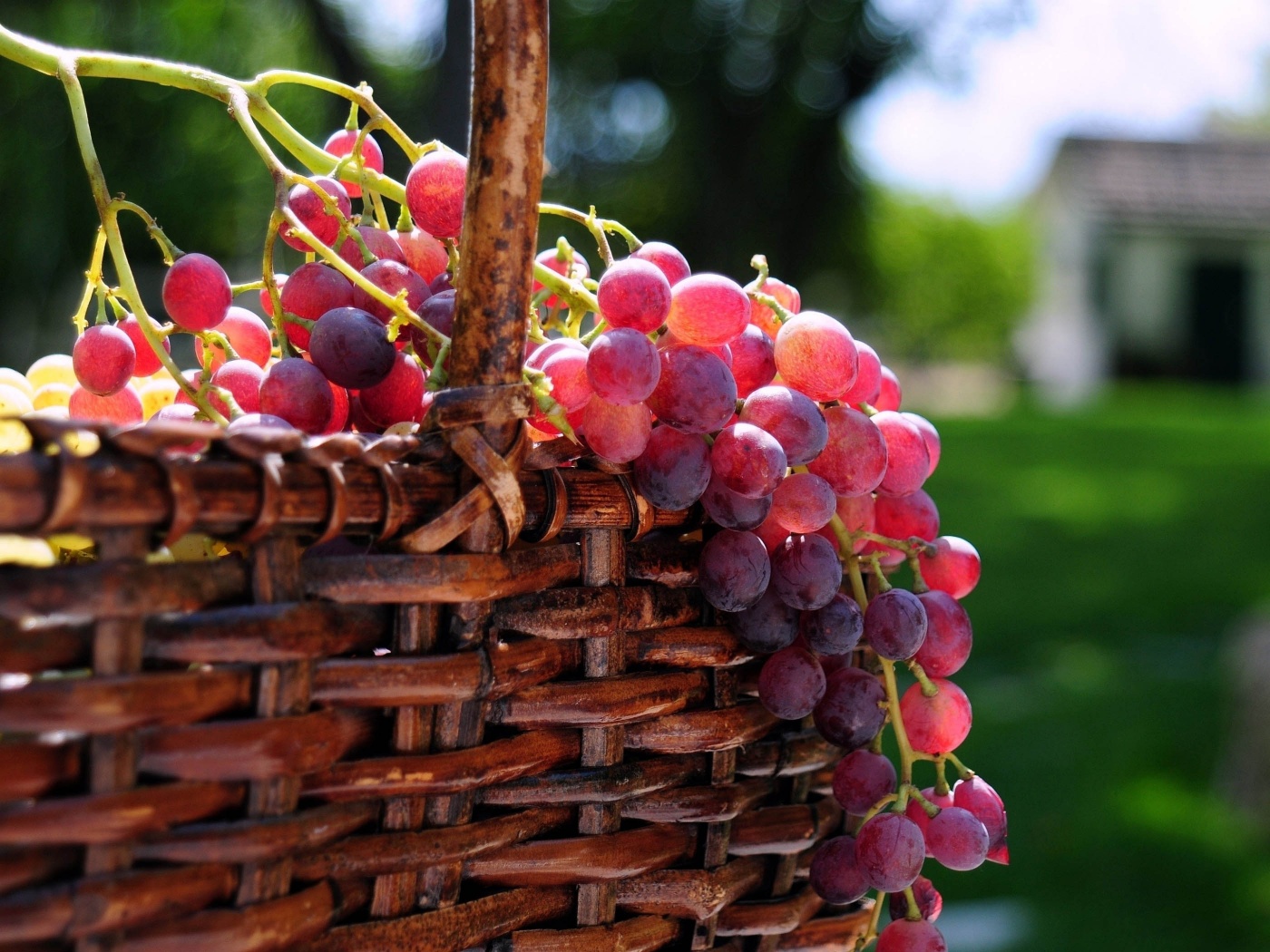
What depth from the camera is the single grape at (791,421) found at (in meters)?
0.56

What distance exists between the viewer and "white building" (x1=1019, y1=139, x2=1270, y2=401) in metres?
14.7

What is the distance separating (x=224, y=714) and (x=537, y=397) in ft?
0.58

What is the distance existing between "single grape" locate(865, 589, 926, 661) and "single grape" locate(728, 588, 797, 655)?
45 mm

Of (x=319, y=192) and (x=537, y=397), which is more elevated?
(x=319, y=192)

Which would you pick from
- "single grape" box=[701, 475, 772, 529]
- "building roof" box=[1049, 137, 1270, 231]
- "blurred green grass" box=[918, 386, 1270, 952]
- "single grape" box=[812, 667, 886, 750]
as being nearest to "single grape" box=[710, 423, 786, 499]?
"single grape" box=[701, 475, 772, 529]

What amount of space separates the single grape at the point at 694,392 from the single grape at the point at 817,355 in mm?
53

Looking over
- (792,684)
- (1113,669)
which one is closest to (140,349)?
(792,684)

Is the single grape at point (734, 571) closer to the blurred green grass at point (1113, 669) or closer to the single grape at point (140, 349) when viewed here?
the single grape at point (140, 349)

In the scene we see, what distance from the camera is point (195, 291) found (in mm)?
594

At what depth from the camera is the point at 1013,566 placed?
5500mm

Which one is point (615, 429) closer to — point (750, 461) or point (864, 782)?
point (750, 461)

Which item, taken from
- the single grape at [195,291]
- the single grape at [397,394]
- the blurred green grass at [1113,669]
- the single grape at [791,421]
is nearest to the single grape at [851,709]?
the single grape at [791,421]

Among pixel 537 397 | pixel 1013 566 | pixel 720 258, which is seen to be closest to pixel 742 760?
pixel 537 397

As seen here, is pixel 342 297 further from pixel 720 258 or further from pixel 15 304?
pixel 15 304
